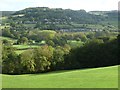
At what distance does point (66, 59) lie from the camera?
127 ft

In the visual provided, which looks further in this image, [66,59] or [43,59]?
[43,59]

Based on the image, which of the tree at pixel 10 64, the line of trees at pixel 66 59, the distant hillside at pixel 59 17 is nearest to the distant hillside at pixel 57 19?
the distant hillside at pixel 59 17

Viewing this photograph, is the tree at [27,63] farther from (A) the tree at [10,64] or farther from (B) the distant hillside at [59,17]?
(B) the distant hillside at [59,17]

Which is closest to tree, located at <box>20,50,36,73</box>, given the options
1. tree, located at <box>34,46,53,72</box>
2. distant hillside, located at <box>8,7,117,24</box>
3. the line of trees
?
the line of trees

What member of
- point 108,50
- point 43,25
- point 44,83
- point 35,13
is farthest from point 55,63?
point 35,13

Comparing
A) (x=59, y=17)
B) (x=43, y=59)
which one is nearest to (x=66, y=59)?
(x=43, y=59)

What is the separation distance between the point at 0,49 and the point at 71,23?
9409cm

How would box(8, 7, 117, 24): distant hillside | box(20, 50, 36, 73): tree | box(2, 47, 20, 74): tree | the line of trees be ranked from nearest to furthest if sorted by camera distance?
the line of trees
box(2, 47, 20, 74): tree
box(20, 50, 36, 73): tree
box(8, 7, 117, 24): distant hillside

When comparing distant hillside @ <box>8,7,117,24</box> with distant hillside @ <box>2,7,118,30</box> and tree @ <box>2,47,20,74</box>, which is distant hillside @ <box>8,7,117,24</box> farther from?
tree @ <box>2,47,20,74</box>

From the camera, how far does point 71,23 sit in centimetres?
13288

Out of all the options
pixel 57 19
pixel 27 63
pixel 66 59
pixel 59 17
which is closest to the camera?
pixel 27 63

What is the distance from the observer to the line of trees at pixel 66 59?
36344 mm

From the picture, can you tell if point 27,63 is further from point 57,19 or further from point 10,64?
point 57,19

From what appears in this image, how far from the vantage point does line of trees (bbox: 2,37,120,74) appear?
36.3 m
